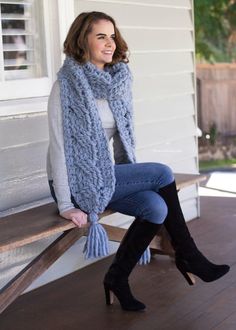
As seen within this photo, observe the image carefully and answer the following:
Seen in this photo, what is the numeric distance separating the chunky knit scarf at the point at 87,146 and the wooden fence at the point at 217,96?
22.4ft

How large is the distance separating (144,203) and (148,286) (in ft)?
2.25

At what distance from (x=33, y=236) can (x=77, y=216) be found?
32 centimetres

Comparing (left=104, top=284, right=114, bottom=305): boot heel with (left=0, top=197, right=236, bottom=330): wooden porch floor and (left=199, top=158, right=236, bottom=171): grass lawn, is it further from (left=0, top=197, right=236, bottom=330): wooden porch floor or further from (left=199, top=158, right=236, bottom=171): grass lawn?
(left=199, top=158, right=236, bottom=171): grass lawn

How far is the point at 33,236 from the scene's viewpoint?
303 cm

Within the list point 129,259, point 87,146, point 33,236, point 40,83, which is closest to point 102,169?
point 87,146

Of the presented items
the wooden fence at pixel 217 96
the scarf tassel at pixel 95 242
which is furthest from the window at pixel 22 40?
the wooden fence at pixel 217 96

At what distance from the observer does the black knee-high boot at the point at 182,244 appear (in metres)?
3.47

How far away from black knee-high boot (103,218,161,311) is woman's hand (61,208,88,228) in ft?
0.82

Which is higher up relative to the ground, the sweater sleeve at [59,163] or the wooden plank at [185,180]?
the sweater sleeve at [59,163]

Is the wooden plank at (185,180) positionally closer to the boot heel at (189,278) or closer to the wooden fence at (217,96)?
the boot heel at (189,278)

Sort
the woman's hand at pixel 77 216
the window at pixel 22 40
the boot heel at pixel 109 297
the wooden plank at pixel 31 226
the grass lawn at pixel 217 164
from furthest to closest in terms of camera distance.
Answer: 1. the grass lawn at pixel 217 164
2. the window at pixel 22 40
3. the boot heel at pixel 109 297
4. the woman's hand at pixel 77 216
5. the wooden plank at pixel 31 226

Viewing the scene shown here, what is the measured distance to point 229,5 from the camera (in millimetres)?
10742

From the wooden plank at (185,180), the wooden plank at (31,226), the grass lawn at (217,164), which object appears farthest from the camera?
the grass lawn at (217,164)

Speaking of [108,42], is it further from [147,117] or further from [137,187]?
[147,117]
